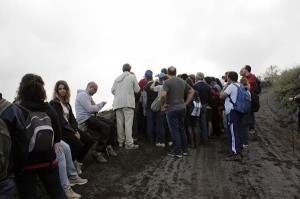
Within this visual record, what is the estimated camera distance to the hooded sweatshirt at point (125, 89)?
A: 8945 mm

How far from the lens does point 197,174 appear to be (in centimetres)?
736

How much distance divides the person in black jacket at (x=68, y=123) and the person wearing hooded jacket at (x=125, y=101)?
2.24 meters

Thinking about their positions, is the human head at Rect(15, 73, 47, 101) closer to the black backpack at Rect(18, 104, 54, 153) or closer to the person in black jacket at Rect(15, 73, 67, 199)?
the person in black jacket at Rect(15, 73, 67, 199)

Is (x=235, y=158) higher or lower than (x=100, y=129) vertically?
lower

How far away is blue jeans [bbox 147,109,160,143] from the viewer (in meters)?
9.80

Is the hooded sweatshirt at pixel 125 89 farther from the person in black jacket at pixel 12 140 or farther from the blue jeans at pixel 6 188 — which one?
the blue jeans at pixel 6 188

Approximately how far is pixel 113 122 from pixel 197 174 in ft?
8.29

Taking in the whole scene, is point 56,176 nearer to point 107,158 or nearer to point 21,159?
point 21,159

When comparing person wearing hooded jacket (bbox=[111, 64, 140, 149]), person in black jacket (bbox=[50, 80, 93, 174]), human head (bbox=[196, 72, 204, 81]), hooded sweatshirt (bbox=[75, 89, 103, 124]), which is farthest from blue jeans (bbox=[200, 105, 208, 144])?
person in black jacket (bbox=[50, 80, 93, 174])

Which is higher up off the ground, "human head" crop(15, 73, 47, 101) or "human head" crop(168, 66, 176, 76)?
"human head" crop(168, 66, 176, 76)

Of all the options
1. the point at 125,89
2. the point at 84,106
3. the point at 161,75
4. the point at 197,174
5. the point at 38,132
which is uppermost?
the point at 161,75

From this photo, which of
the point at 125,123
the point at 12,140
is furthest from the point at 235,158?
the point at 12,140

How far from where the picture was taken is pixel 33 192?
4.17 metres

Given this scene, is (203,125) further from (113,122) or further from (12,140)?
(12,140)
